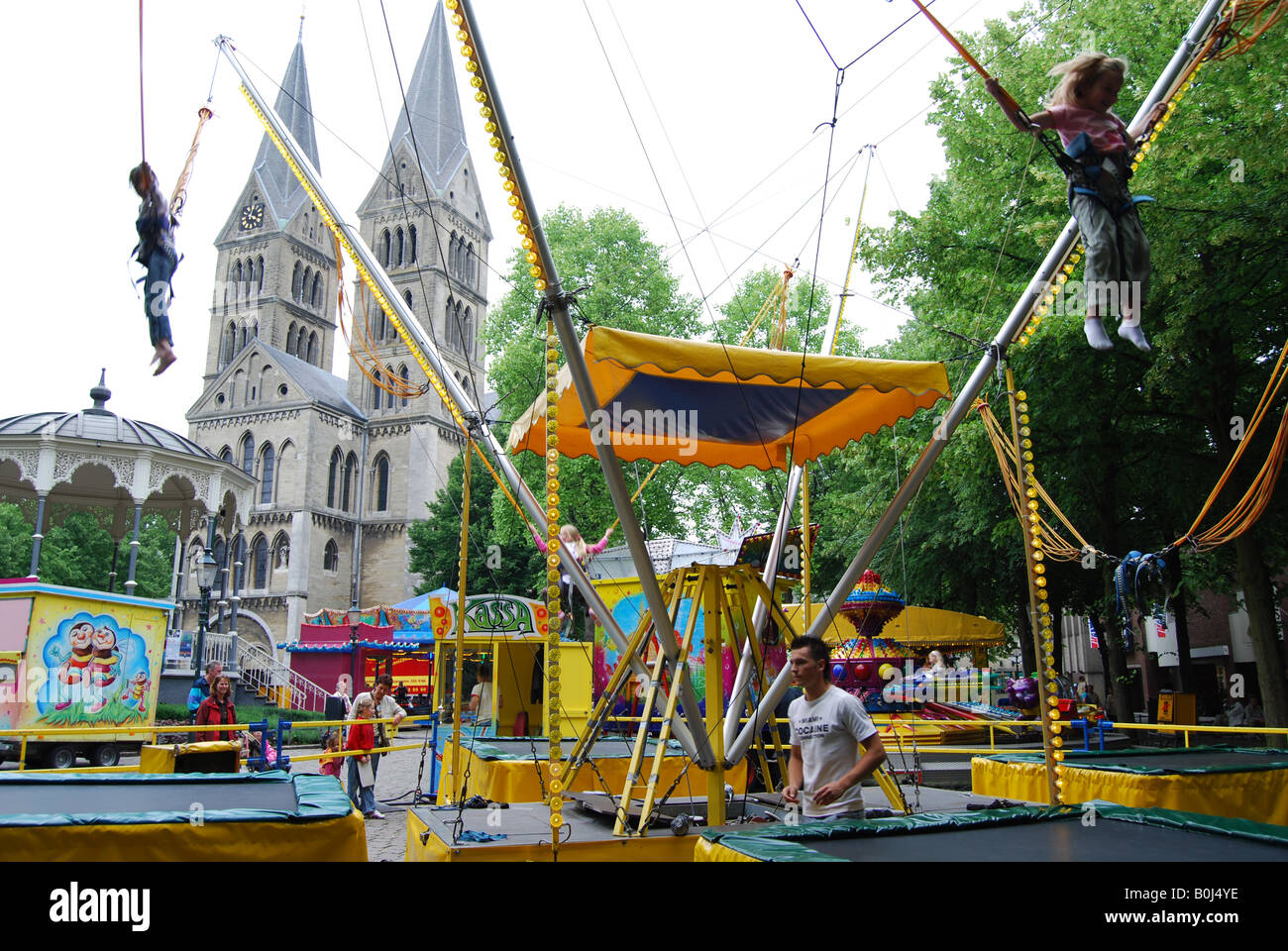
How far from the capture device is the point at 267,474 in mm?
59250

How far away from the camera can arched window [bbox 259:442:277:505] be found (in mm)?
58719

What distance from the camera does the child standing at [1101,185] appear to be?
4949 millimetres

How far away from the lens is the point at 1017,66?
693 inches

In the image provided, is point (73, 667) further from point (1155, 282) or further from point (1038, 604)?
point (1155, 282)

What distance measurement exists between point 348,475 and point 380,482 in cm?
217

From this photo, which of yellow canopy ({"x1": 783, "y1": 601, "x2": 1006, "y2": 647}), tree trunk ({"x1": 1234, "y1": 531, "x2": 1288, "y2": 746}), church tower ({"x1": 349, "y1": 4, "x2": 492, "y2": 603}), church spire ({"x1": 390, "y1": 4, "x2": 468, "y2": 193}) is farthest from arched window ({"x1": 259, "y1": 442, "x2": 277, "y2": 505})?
tree trunk ({"x1": 1234, "y1": 531, "x2": 1288, "y2": 746})

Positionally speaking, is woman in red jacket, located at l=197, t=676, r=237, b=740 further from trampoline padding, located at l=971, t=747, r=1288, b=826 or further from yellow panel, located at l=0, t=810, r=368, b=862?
trampoline padding, located at l=971, t=747, r=1288, b=826

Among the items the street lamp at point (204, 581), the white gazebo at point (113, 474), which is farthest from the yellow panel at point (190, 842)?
the white gazebo at point (113, 474)

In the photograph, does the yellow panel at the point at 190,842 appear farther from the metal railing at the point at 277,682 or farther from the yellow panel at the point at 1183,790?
the metal railing at the point at 277,682

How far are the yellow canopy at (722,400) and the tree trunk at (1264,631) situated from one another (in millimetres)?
9160

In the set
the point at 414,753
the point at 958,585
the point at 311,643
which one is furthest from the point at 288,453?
the point at 958,585

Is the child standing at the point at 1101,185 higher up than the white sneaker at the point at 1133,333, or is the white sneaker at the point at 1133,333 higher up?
the child standing at the point at 1101,185

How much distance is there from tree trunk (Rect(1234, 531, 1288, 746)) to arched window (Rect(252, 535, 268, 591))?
5491 cm

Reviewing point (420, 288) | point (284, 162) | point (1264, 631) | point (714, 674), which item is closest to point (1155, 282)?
point (1264, 631)
